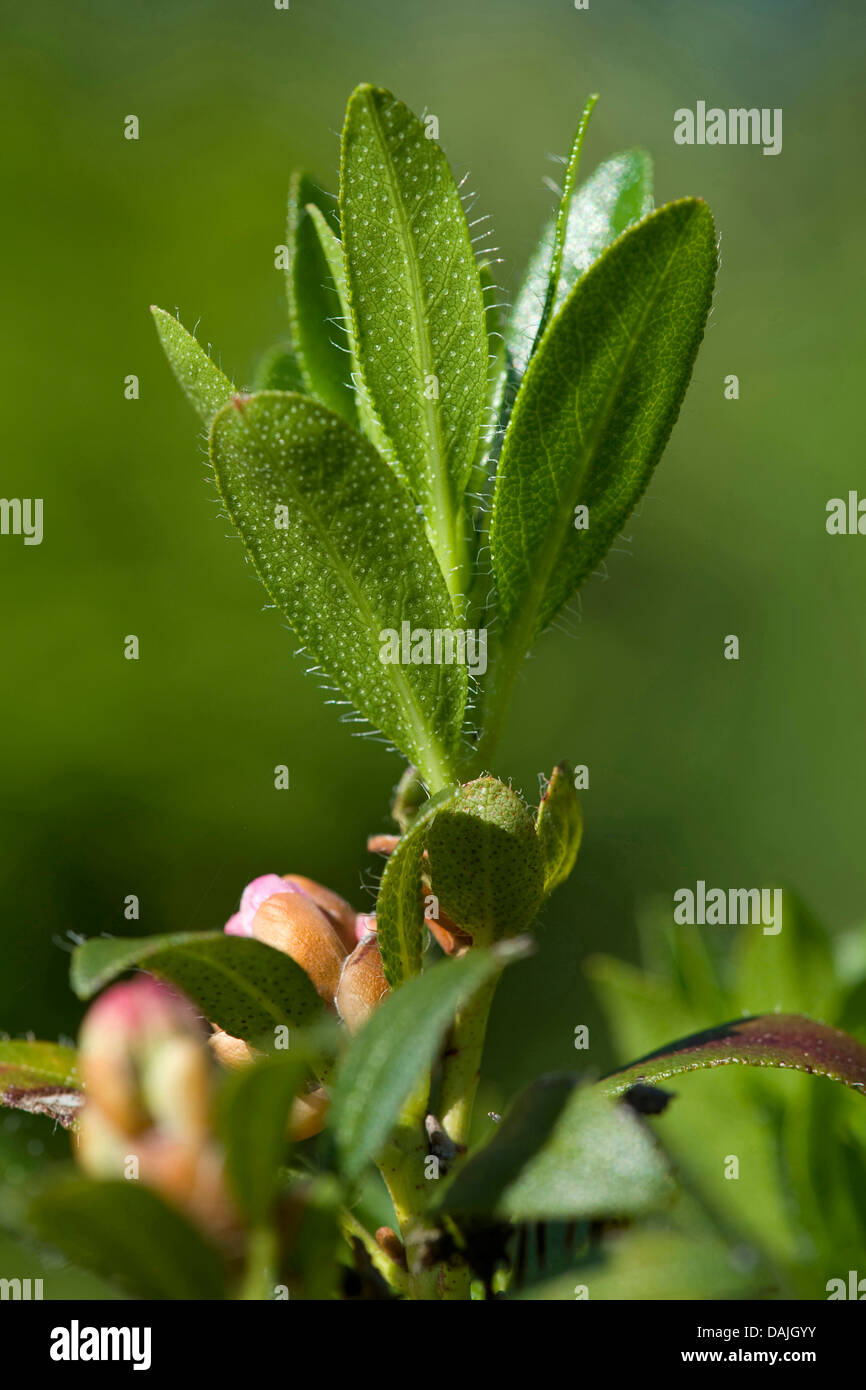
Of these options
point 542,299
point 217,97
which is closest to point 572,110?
point 217,97

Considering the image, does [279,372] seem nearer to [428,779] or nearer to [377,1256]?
[428,779]

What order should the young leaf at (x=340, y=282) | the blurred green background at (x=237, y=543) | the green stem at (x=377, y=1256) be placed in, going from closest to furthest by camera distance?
the green stem at (x=377, y=1256), the young leaf at (x=340, y=282), the blurred green background at (x=237, y=543)

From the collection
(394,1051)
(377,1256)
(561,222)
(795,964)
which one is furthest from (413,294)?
(795,964)

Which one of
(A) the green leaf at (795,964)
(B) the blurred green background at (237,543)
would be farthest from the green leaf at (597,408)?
(B) the blurred green background at (237,543)

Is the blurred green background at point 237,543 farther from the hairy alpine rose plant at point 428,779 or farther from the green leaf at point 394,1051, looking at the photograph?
the green leaf at point 394,1051
